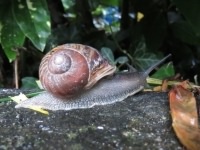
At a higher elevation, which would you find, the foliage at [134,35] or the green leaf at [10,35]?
the green leaf at [10,35]

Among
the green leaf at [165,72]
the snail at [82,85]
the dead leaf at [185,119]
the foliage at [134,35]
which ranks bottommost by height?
the foliage at [134,35]

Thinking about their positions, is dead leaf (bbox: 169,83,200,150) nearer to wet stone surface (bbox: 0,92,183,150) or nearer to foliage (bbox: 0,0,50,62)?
wet stone surface (bbox: 0,92,183,150)

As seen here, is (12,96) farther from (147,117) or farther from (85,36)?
(85,36)

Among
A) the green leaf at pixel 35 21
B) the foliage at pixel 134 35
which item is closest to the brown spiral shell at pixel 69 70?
the green leaf at pixel 35 21

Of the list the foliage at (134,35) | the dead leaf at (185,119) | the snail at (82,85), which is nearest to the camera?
the dead leaf at (185,119)

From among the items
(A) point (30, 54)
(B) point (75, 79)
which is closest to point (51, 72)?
(B) point (75, 79)

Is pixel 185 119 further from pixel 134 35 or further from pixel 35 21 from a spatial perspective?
pixel 134 35

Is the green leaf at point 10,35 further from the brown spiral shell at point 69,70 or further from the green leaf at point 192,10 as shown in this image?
the green leaf at point 192,10
